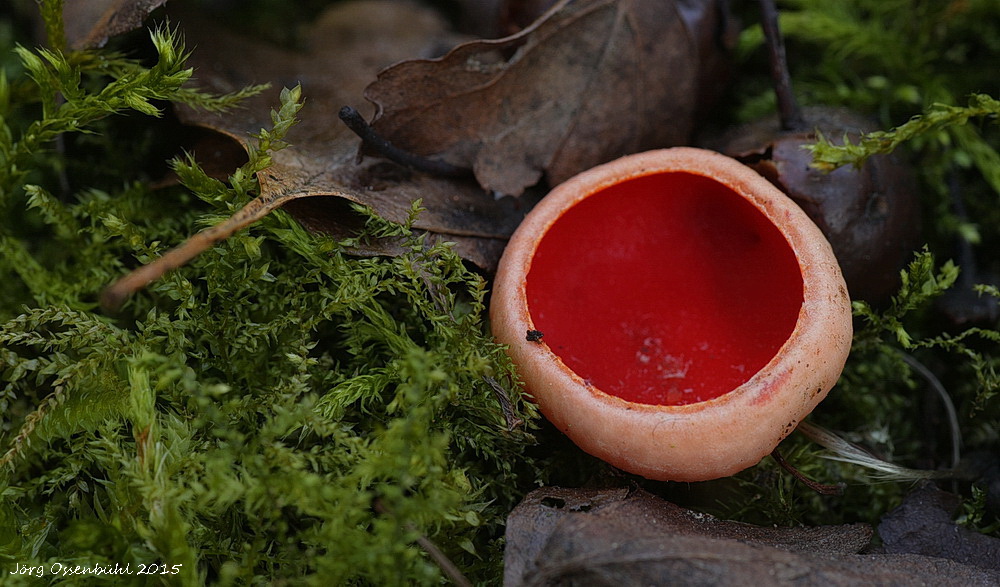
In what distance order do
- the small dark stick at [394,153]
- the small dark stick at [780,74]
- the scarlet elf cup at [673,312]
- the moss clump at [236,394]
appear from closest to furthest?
the moss clump at [236,394] < the scarlet elf cup at [673,312] < the small dark stick at [394,153] < the small dark stick at [780,74]

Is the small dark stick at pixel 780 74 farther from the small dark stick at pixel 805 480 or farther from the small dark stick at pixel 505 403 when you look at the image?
the small dark stick at pixel 505 403

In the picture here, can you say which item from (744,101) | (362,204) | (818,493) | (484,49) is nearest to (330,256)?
(362,204)

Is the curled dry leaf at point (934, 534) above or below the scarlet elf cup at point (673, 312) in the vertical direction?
below

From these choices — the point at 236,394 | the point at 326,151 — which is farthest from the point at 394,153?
the point at 236,394

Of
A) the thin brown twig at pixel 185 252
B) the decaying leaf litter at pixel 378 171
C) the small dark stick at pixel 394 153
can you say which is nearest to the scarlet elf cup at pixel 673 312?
the decaying leaf litter at pixel 378 171

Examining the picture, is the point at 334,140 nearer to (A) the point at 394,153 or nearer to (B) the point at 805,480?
(A) the point at 394,153

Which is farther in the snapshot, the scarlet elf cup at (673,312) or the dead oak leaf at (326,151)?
the dead oak leaf at (326,151)

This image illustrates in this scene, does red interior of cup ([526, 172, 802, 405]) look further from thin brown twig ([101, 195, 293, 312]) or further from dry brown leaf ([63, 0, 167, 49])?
dry brown leaf ([63, 0, 167, 49])
